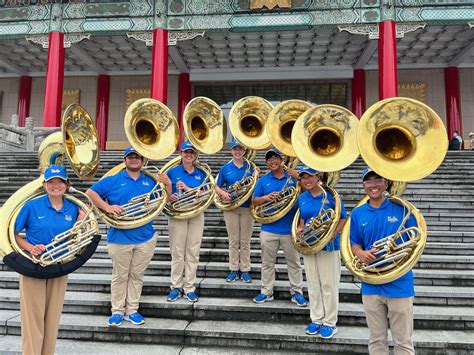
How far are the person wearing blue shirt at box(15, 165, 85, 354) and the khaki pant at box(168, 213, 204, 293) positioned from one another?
4.42 feet

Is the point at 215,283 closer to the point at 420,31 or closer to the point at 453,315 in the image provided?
the point at 453,315

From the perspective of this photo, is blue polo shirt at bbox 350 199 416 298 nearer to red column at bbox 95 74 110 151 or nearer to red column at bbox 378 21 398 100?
red column at bbox 378 21 398 100

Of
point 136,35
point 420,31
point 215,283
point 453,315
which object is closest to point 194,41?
point 136,35

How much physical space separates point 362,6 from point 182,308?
11490mm

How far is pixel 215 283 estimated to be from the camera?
4254 mm

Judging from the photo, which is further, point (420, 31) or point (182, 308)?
point (420, 31)

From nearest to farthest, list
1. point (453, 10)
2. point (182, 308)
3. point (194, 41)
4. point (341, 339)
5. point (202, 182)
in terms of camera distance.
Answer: point (341, 339)
point (182, 308)
point (202, 182)
point (453, 10)
point (194, 41)

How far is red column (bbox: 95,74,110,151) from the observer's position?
16672 millimetres

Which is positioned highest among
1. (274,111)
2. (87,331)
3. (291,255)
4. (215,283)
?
(274,111)

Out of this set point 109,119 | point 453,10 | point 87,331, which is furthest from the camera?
point 109,119

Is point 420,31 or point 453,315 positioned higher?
point 420,31

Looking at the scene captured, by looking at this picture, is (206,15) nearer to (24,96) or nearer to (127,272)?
(24,96)

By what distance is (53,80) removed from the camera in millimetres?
12594

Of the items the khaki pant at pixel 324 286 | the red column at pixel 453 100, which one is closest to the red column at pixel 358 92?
the red column at pixel 453 100
